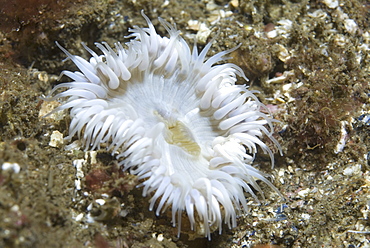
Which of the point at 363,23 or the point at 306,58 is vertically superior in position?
the point at 363,23

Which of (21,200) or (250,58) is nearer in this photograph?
(21,200)

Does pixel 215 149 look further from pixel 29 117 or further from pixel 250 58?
pixel 29 117

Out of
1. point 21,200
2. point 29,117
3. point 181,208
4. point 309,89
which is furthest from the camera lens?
point 309,89

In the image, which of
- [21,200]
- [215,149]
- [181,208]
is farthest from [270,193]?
[21,200]

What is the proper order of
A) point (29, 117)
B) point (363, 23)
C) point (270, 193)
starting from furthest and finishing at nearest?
point (363, 23) → point (270, 193) → point (29, 117)

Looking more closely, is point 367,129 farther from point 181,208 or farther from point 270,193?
point 181,208

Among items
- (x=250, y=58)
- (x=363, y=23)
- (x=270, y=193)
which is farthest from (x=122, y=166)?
(x=363, y=23)

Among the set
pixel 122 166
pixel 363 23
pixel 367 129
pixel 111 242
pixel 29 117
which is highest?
pixel 363 23
